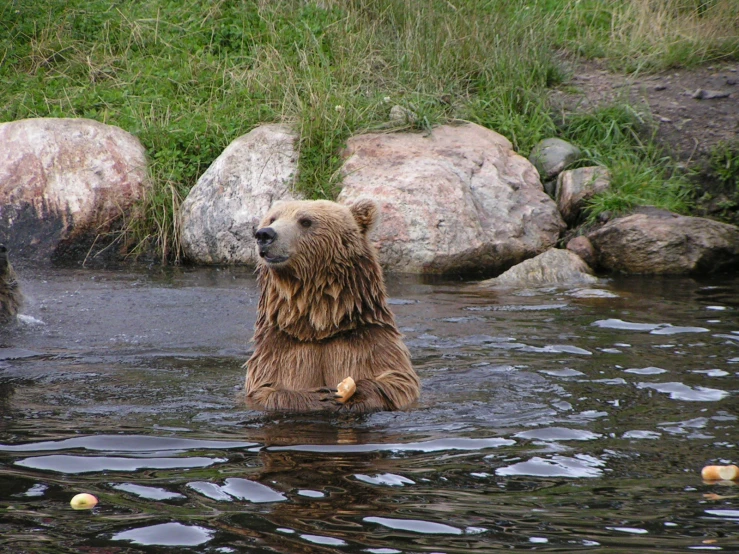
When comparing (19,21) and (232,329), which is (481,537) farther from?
(19,21)

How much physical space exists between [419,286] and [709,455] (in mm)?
5631

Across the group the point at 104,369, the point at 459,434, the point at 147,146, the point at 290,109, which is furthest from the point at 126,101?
the point at 459,434

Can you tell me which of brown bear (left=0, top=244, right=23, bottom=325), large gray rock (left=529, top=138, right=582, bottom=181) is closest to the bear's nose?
brown bear (left=0, top=244, right=23, bottom=325)

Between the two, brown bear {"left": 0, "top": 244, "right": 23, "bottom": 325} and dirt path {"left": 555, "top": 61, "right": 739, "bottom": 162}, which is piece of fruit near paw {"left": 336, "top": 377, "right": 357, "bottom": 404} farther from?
dirt path {"left": 555, "top": 61, "right": 739, "bottom": 162}

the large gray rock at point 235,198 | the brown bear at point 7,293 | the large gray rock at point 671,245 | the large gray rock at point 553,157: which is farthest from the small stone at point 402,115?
the brown bear at point 7,293

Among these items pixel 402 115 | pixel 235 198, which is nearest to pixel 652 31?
pixel 402 115

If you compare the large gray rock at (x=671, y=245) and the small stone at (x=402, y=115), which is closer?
the large gray rock at (x=671, y=245)

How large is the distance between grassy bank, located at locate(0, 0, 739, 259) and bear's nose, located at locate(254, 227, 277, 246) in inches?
218

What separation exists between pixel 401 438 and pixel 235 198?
22.1 ft

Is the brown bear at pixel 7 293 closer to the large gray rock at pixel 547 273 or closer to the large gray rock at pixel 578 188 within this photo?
the large gray rock at pixel 547 273

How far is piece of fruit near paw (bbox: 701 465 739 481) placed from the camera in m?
3.89

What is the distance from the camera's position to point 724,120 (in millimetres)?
12203

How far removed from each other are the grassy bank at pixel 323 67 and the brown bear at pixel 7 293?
286cm

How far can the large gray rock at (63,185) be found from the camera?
10.9 meters
